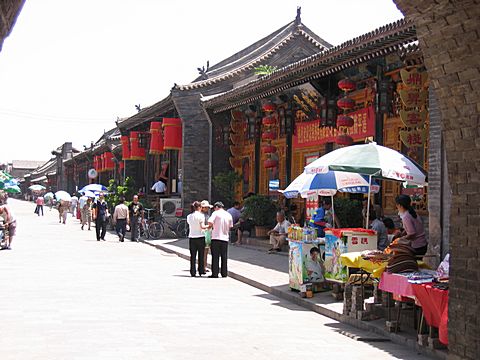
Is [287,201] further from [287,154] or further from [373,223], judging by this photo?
[373,223]

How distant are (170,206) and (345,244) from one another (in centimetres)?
1805

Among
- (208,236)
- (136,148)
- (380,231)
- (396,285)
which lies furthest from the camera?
(136,148)

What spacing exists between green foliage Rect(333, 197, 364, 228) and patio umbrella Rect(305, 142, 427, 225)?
17.3ft

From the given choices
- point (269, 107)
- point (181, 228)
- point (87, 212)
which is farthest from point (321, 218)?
point (87, 212)

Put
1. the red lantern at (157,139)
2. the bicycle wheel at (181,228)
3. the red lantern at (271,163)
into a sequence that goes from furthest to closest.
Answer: the red lantern at (157,139) → the bicycle wheel at (181,228) → the red lantern at (271,163)

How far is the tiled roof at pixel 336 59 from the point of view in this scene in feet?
42.4

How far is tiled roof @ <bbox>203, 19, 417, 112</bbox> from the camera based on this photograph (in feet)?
42.4

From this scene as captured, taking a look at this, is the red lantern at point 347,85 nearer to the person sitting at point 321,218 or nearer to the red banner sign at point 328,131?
the red banner sign at point 328,131

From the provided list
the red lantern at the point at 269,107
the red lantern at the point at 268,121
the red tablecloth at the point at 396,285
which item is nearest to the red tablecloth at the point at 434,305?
the red tablecloth at the point at 396,285

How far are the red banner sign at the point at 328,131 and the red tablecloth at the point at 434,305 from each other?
30.7 ft

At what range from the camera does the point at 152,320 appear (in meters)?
8.88

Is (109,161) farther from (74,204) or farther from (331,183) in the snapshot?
(331,183)

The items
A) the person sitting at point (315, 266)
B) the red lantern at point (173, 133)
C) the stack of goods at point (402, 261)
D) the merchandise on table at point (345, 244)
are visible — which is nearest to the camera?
the stack of goods at point (402, 261)

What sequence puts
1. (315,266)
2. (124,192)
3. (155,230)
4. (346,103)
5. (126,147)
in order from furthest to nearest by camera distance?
1. (126,147)
2. (124,192)
3. (155,230)
4. (346,103)
5. (315,266)
